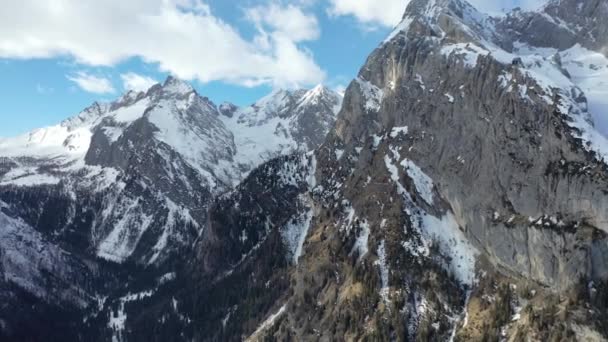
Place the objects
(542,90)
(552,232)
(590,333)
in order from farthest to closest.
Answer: (542,90) → (552,232) → (590,333)

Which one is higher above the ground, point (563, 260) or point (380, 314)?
point (563, 260)

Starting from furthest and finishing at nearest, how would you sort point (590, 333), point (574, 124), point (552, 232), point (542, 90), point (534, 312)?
point (542, 90) < point (574, 124) < point (552, 232) < point (534, 312) < point (590, 333)

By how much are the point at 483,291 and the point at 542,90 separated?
216 ft

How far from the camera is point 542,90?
199 meters

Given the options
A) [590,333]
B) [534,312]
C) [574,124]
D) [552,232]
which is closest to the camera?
[590,333]

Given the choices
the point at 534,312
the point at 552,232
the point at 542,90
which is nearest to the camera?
the point at 534,312

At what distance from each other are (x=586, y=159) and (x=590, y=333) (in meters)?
49.3

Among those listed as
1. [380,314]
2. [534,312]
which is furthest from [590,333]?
[380,314]

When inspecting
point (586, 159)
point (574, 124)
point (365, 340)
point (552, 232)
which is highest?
point (574, 124)

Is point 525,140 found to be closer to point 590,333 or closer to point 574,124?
point 574,124

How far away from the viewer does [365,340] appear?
188 meters

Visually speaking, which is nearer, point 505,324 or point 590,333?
point 590,333

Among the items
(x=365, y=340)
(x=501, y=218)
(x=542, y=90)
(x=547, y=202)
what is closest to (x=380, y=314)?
(x=365, y=340)

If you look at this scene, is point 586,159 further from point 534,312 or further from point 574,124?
point 534,312
